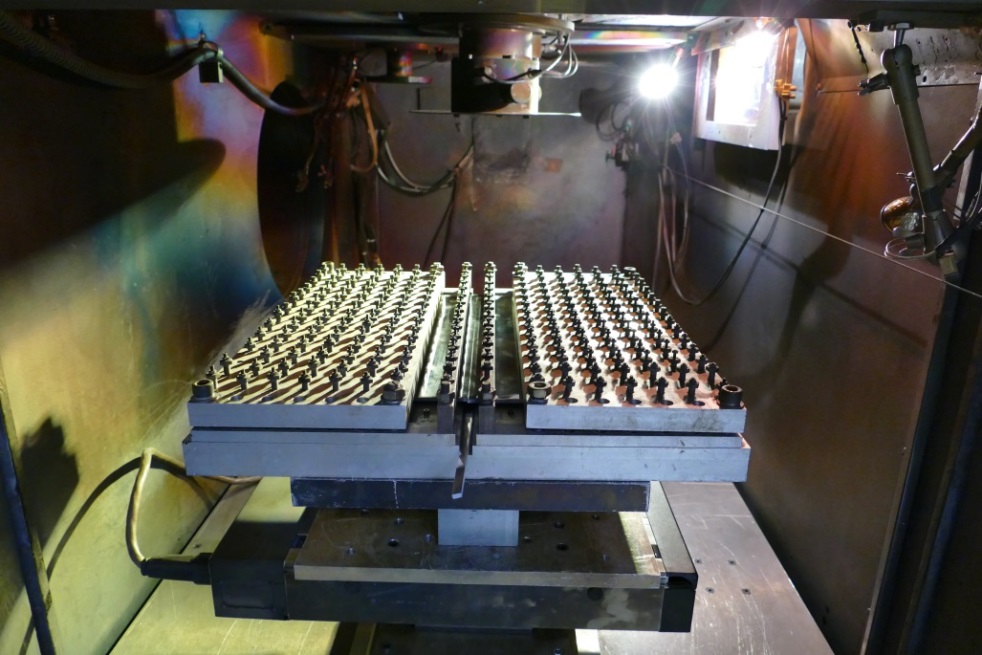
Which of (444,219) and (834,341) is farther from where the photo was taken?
(444,219)

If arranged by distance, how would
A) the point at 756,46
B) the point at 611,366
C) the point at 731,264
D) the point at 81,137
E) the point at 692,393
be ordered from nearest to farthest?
the point at 692,393 < the point at 611,366 < the point at 81,137 < the point at 756,46 < the point at 731,264

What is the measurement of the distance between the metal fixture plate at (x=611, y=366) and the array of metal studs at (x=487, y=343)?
5 cm

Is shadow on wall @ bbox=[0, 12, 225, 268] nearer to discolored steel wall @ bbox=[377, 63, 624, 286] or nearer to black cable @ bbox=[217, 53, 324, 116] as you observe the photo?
black cable @ bbox=[217, 53, 324, 116]

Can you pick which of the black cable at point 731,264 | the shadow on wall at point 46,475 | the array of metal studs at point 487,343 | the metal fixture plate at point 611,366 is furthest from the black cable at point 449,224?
the shadow on wall at point 46,475

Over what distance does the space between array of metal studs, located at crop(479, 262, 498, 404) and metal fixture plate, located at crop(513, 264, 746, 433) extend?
0.05 metres

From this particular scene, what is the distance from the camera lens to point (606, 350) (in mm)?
1218

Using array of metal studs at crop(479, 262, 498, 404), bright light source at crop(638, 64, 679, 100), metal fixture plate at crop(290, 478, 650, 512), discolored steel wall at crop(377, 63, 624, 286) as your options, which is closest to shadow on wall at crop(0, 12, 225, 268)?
metal fixture plate at crop(290, 478, 650, 512)

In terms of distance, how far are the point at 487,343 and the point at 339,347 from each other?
0.88 ft

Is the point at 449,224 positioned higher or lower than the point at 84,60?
lower

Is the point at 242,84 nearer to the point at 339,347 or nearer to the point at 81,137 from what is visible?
the point at 81,137

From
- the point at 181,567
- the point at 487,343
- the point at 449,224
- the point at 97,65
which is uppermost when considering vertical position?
the point at 97,65

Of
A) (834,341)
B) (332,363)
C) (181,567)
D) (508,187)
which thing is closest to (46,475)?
(181,567)

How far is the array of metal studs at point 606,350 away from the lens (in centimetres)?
105

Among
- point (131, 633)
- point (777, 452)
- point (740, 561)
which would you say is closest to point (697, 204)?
point (777, 452)
